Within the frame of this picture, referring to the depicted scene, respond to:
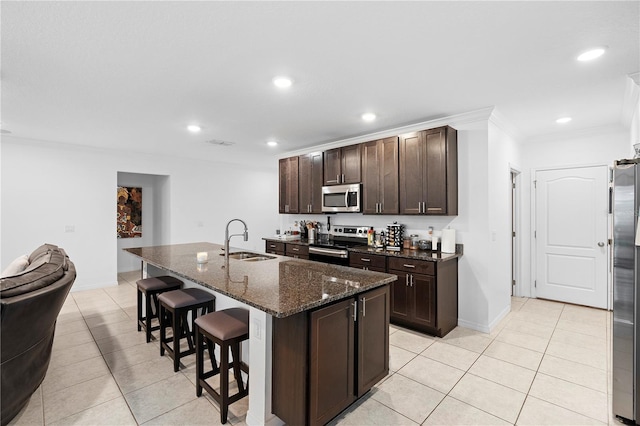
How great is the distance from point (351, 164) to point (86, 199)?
4590mm

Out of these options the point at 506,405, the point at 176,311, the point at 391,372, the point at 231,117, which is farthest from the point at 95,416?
the point at 231,117

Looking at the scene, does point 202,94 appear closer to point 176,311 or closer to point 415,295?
point 176,311

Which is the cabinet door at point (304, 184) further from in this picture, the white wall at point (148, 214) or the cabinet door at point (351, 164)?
the white wall at point (148, 214)

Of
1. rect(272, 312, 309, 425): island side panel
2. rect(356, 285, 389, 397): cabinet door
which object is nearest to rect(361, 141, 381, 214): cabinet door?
rect(356, 285, 389, 397): cabinet door

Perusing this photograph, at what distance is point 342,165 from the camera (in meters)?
4.55

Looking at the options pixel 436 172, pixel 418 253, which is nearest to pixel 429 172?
pixel 436 172

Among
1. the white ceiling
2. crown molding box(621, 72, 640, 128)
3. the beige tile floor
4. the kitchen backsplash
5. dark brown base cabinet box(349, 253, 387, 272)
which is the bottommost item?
the beige tile floor

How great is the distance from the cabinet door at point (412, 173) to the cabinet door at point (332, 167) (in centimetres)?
106

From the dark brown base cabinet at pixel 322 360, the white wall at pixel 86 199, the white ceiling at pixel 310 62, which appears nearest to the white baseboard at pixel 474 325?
the dark brown base cabinet at pixel 322 360

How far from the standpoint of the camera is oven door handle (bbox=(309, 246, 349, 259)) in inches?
157

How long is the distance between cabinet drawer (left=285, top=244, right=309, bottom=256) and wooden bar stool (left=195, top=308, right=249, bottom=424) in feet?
7.91

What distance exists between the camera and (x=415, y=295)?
336cm

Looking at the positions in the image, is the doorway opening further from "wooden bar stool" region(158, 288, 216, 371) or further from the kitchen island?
"wooden bar stool" region(158, 288, 216, 371)

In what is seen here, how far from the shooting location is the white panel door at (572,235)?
4137 millimetres
